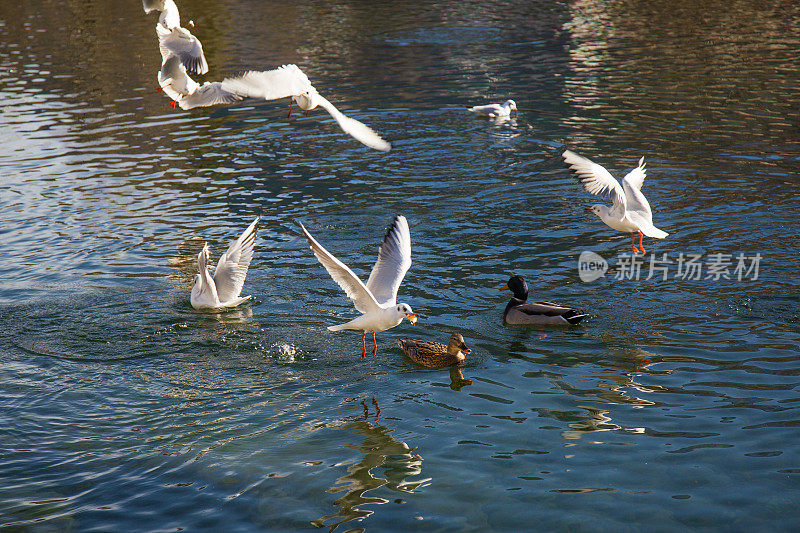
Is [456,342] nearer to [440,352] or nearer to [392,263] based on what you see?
[440,352]

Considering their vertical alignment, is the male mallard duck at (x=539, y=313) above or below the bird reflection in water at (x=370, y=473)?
above

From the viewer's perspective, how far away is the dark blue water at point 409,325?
7.36 meters

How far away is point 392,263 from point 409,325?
4.09 feet

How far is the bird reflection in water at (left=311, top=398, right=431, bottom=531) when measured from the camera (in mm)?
7113

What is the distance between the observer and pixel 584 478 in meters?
7.34

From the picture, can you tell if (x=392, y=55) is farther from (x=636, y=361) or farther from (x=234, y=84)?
(x=636, y=361)

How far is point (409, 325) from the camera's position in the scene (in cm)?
1095

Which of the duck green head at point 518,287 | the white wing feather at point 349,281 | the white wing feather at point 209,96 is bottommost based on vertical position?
the duck green head at point 518,287

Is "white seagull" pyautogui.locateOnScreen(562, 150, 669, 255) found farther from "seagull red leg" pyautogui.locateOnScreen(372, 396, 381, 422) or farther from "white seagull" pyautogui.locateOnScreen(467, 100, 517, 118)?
"white seagull" pyautogui.locateOnScreen(467, 100, 517, 118)

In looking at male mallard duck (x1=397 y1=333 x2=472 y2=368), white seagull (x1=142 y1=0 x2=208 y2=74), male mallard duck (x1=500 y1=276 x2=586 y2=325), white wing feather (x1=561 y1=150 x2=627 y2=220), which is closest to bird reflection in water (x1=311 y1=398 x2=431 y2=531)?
male mallard duck (x1=397 y1=333 x2=472 y2=368)

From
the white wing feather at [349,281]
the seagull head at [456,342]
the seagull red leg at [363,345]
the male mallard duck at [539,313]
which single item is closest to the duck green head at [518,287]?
the male mallard duck at [539,313]

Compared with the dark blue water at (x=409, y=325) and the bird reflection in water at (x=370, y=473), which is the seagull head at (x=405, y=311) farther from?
the bird reflection in water at (x=370, y=473)

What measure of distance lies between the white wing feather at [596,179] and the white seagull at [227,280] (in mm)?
4859

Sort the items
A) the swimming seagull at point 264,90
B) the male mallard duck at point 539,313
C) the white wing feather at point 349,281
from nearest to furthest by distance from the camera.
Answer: the white wing feather at point 349,281 < the male mallard duck at point 539,313 < the swimming seagull at point 264,90
